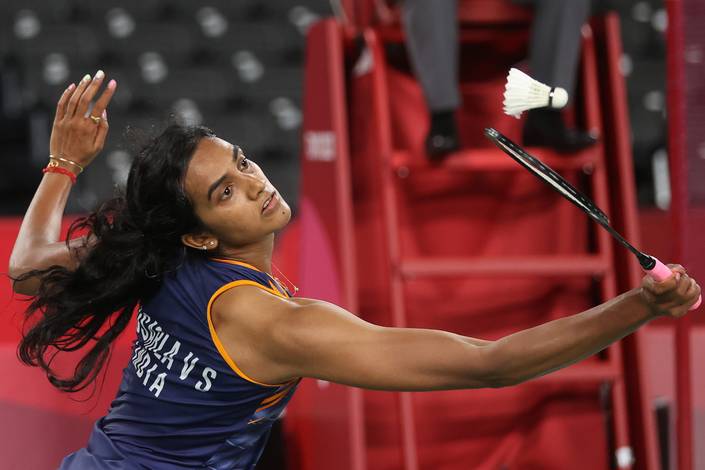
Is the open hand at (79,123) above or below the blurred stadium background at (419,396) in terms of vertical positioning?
above

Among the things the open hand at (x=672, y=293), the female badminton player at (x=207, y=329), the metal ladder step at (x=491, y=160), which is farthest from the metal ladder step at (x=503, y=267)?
the open hand at (x=672, y=293)

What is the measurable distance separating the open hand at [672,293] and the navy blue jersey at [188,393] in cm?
73

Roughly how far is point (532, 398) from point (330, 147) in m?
0.97

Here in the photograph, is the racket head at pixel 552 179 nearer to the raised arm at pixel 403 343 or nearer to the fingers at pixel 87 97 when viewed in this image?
the raised arm at pixel 403 343

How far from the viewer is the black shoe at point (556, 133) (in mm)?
3123

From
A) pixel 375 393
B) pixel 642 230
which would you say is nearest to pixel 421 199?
pixel 375 393

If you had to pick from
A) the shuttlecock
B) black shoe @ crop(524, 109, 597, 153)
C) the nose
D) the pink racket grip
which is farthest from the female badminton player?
black shoe @ crop(524, 109, 597, 153)

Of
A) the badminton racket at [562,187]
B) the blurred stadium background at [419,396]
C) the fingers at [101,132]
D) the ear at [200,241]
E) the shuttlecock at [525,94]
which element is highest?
the shuttlecock at [525,94]

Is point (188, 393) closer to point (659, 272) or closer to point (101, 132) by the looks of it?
point (101, 132)

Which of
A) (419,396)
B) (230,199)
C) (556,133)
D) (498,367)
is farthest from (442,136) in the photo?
(498,367)

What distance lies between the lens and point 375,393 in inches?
130

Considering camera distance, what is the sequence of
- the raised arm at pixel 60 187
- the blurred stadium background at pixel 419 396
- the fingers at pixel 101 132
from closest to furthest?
1. the raised arm at pixel 60 187
2. the fingers at pixel 101 132
3. the blurred stadium background at pixel 419 396

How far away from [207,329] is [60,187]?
70 centimetres

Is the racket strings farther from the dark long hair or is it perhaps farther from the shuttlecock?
the dark long hair
